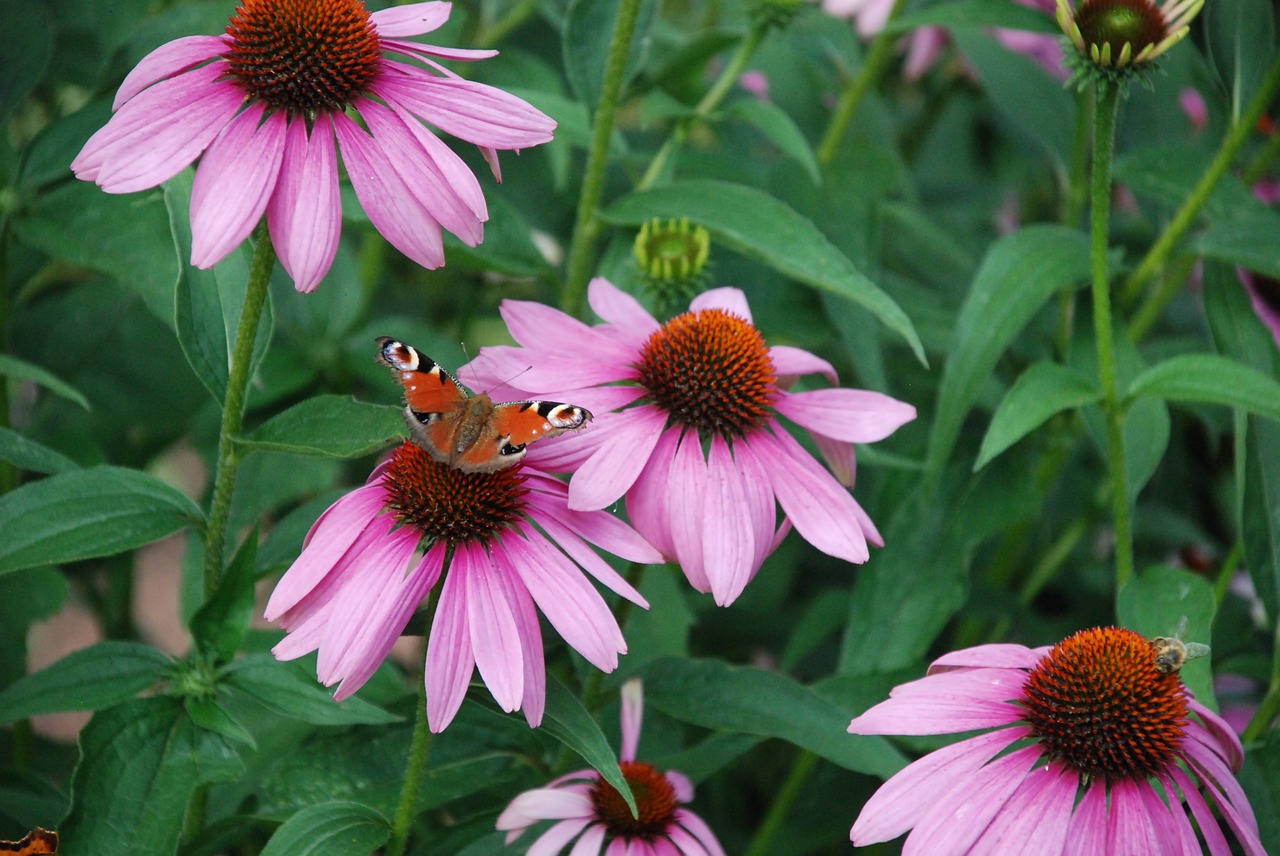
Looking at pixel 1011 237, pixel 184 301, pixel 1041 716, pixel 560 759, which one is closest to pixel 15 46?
pixel 184 301

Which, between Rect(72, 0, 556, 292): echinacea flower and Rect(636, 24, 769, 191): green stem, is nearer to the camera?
Rect(72, 0, 556, 292): echinacea flower

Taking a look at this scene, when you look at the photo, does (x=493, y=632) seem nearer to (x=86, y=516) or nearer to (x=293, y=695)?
(x=293, y=695)

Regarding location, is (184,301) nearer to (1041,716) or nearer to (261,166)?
(261,166)

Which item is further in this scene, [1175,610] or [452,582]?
[1175,610]

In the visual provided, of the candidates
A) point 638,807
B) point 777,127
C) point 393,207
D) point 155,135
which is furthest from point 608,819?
point 777,127

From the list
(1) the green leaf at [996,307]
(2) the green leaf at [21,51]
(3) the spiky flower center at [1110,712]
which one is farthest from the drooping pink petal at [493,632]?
(2) the green leaf at [21,51]

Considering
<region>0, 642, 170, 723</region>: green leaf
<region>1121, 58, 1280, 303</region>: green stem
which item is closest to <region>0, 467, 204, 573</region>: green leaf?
<region>0, 642, 170, 723</region>: green leaf

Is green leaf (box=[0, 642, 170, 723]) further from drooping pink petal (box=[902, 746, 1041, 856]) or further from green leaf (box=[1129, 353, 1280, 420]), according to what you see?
green leaf (box=[1129, 353, 1280, 420])
